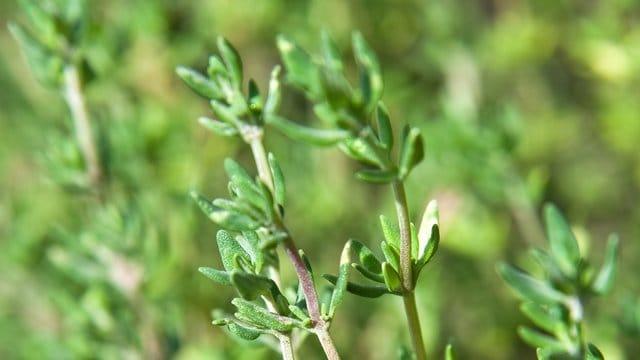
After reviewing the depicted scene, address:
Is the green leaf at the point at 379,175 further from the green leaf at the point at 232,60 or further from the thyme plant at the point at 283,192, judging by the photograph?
the green leaf at the point at 232,60

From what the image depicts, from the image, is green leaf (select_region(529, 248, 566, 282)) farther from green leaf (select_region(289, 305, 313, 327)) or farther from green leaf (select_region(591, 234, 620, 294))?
green leaf (select_region(289, 305, 313, 327))

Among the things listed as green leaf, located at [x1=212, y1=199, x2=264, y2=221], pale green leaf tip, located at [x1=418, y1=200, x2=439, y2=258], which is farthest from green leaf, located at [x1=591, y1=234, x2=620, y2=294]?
green leaf, located at [x1=212, y1=199, x2=264, y2=221]

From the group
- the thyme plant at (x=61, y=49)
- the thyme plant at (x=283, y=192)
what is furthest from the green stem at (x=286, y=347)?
the thyme plant at (x=61, y=49)

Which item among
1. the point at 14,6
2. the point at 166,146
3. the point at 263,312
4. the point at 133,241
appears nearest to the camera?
the point at 263,312

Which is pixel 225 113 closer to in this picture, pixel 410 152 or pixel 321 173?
pixel 410 152

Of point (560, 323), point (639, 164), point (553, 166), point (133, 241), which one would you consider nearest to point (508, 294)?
point (639, 164)

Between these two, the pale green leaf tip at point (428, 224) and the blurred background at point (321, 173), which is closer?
the pale green leaf tip at point (428, 224)

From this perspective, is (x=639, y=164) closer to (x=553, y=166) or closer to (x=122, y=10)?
(x=553, y=166)

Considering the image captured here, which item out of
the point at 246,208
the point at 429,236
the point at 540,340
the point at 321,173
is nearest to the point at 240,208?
the point at 246,208

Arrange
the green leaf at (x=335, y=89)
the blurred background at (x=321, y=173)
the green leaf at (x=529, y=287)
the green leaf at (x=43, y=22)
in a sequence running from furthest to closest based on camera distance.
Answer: the blurred background at (x=321, y=173) → the green leaf at (x=43, y=22) → the green leaf at (x=529, y=287) → the green leaf at (x=335, y=89)
